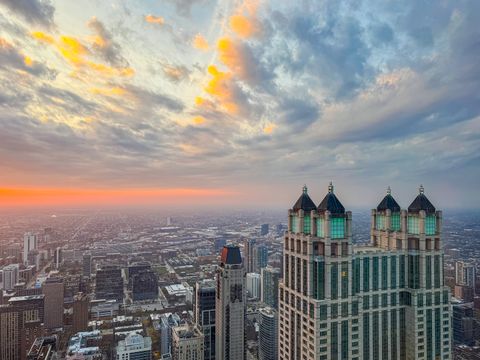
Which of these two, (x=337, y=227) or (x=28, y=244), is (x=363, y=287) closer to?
(x=337, y=227)

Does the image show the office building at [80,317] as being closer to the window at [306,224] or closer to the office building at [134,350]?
the office building at [134,350]

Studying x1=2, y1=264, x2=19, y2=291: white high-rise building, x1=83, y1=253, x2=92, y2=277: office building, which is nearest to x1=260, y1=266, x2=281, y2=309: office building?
x1=83, y1=253, x2=92, y2=277: office building

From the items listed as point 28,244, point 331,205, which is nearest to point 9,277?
point 28,244

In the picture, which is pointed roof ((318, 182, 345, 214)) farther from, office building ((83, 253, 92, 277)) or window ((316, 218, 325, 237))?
office building ((83, 253, 92, 277))

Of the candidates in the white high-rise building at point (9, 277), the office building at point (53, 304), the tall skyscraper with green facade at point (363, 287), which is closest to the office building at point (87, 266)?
the white high-rise building at point (9, 277)

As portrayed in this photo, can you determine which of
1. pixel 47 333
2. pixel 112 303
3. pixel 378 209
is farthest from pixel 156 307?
pixel 378 209

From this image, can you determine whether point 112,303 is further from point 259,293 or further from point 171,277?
point 259,293
